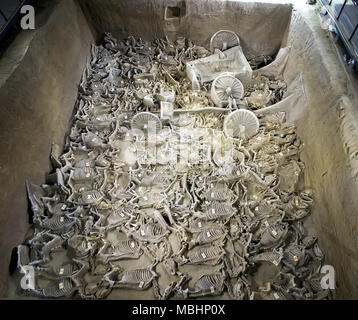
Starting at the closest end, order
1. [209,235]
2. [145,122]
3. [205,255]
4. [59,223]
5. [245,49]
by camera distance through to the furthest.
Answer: [205,255] → [209,235] → [59,223] → [145,122] → [245,49]

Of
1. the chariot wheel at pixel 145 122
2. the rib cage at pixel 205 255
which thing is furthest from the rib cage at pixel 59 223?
the chariot wheel at pixel 145 122

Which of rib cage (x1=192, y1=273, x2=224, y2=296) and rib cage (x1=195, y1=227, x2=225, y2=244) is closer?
rib cage (x1=192, y1=273, x2=224, y2=296)

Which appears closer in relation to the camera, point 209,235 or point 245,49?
point 209,235

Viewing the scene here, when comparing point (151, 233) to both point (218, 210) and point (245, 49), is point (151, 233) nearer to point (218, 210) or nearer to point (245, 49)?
point (218, 210)

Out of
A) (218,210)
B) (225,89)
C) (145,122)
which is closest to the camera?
(218,210)

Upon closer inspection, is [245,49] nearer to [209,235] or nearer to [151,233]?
[209,235]

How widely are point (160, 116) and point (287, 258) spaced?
443 centimetres

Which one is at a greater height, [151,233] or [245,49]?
[245,49]

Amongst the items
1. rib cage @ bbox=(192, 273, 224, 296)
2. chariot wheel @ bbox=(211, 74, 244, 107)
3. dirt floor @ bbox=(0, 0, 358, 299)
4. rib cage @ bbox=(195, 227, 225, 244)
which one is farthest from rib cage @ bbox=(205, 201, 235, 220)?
chariot wheel @ bbox=(211, 74, 244, 107)

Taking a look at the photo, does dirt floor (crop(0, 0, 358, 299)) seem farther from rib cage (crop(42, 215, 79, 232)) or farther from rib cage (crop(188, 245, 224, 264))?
rib cage (crop(188, 245, 224, 264))

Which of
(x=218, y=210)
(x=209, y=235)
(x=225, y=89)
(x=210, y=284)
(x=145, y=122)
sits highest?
(x=225, y=89)

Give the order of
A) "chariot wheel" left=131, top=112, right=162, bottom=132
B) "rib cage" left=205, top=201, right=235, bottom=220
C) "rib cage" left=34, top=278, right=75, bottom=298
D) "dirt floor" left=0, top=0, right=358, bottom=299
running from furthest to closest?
"chariot wheel" left=131, top=112, right=162, bottom=132 < "rib cage" left=205, top=201, right=235, bottom=220 < "dirt floor" left=0, top=0, right=358, bottom=299 < "rib cage" left=34, top=278, right=75, bottom=298

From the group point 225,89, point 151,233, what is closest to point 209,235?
point 151,233

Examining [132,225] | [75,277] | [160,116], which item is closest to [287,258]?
[132,225]
